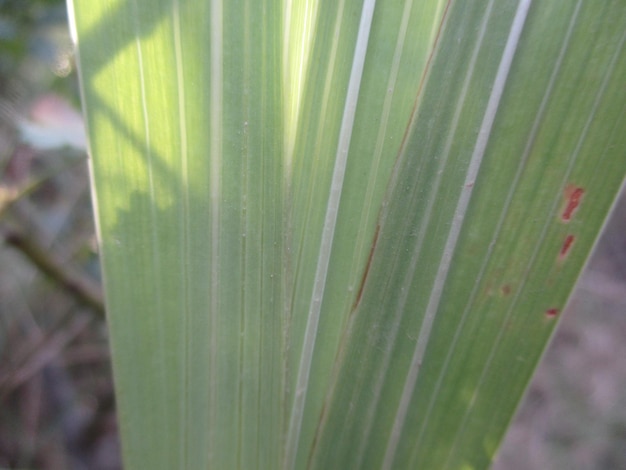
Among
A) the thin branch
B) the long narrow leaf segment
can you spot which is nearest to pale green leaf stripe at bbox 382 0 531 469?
the long narrow leaf segment

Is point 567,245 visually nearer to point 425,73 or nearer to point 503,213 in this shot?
point 503,213

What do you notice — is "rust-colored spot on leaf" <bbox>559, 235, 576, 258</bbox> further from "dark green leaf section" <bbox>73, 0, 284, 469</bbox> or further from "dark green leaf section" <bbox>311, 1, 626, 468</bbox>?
"dark green leaf section" <bbox>73, 0, 284, 469</bbox>

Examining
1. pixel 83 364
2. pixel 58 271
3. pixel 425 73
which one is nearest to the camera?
pixel 425 73

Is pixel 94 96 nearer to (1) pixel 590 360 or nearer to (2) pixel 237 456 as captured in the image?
(2) pixel 237 456

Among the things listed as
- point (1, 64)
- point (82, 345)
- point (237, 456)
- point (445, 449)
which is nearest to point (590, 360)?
point (445, 449)

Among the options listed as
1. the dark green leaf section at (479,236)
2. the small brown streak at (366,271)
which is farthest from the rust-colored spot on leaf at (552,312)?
the small brown streak at (366,271)

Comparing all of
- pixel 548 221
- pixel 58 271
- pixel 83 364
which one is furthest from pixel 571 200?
pixel 83 364
